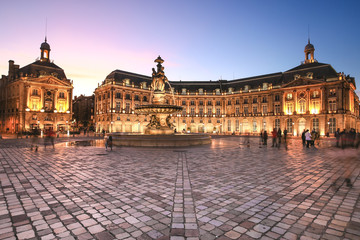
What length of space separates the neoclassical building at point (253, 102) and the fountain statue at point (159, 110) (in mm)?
36695

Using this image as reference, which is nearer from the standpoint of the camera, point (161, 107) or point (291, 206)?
point (291, 206)

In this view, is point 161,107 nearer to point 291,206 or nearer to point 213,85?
point 291,206

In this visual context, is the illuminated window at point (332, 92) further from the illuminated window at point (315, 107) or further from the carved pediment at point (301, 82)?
the carved pediment at point (301, 82)

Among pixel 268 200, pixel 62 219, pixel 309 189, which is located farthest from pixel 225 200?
pixel 62 219

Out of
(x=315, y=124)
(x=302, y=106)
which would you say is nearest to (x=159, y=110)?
(x=315, y=124)

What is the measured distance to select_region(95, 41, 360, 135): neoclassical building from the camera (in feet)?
154

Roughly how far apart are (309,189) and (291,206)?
1.75m

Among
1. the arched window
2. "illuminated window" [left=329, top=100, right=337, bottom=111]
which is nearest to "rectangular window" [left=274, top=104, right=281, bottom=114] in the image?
the arched window

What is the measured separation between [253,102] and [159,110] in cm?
4775

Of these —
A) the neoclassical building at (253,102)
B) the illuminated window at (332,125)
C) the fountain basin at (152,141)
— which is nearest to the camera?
the fountain basin at (152,141)

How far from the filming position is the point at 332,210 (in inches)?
172

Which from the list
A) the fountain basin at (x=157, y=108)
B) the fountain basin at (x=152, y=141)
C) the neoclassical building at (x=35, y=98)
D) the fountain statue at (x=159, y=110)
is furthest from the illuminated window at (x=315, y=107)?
the neoclassical building at (x=35, y=98)

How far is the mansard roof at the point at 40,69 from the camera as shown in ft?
161

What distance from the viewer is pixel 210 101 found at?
225ft
